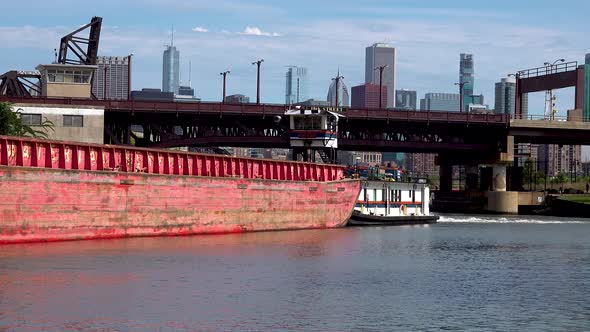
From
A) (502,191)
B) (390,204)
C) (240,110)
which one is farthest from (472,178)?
(390,204)

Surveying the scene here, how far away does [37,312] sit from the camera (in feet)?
123

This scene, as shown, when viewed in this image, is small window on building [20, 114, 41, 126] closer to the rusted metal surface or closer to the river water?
the rusted metal surface

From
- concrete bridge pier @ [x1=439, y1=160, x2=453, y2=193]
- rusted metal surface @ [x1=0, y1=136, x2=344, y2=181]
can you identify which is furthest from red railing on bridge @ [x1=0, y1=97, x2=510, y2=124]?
rusted metal surface @ [x1=0, y1=136, x2=344, y2=181]

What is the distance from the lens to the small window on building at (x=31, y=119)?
96000 millimetres

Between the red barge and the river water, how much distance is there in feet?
5.04

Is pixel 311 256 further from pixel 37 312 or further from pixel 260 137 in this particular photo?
pixel 260 137

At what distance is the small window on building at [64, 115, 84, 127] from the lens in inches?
3765

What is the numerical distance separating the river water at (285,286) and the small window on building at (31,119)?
33879 millimetres

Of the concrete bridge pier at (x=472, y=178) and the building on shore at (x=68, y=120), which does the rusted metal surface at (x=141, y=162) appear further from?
the concrete bridge pier at (x=472, y=178)

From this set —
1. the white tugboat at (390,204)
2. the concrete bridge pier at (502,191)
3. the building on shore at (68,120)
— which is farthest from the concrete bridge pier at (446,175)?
the building on shore at (68,120)

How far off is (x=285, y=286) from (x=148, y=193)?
69.4 ft

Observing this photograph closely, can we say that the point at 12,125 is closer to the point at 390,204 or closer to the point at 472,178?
the point at 390,204

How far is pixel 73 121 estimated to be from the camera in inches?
3792

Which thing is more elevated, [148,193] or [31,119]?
[31,119]
